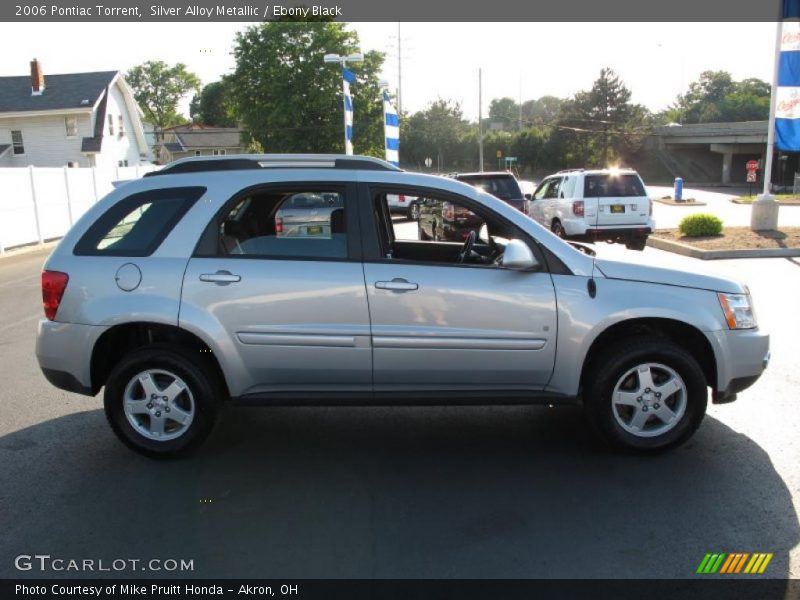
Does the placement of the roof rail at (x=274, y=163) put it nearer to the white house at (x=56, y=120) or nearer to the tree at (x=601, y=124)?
the white house at (x=56, y=120)

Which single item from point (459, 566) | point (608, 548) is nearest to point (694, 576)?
point (608, 548)

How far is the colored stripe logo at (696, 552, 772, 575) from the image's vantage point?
326 centimetres

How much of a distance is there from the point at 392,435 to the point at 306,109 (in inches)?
1829

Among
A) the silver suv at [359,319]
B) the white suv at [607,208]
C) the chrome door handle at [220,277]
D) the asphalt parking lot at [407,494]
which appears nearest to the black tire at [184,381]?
the silver suv at [359,319]

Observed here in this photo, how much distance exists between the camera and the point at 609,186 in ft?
49.8

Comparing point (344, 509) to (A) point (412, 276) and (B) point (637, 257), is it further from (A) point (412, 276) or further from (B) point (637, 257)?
(B) point (637, 257)

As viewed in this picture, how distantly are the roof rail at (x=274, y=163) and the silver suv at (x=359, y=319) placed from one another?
0.27 feet

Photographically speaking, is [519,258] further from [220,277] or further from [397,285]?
[220,277]

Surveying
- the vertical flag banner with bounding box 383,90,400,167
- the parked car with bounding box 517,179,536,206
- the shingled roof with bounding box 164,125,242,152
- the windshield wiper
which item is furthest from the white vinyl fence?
the shingled roof with bounding box 164,125,242,152

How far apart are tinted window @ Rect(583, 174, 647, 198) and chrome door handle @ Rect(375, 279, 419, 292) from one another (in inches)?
454

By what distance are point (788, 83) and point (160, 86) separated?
328ft

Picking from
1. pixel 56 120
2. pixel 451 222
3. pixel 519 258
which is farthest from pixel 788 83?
pixel 56 120

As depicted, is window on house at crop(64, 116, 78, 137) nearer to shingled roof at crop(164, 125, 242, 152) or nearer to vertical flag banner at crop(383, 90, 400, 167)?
vertical flag banner at crop(383, 90, 400, 167)

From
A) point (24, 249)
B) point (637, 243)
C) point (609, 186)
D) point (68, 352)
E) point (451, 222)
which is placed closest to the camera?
point (68, 352)
